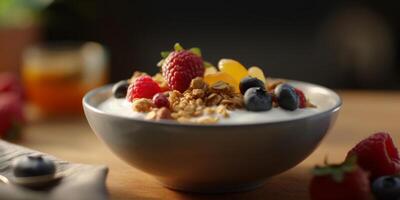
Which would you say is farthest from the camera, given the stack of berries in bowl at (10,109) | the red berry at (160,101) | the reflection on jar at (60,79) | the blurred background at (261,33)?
the blurred background at (261,33)

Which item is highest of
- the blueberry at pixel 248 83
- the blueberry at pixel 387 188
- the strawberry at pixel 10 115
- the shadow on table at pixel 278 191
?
the blueberry at pixel 248 83

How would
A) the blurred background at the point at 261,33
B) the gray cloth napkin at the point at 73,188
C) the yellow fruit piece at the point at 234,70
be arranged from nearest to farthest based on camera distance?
the gray cloth napkin at the point at 73,188, the yellow fruit piece at the point at 234,70, the blurred background at the point at 261,33

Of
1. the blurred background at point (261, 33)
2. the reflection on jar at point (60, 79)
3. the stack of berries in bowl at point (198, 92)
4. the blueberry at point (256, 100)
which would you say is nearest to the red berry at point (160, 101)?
the stack of berries in bowl at point (198, 92)

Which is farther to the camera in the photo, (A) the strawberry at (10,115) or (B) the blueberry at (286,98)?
(A) the strawberry at (10,115)

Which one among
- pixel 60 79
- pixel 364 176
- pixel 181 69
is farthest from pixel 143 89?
pixel 60 79

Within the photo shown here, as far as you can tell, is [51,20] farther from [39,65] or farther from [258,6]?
[258,6]

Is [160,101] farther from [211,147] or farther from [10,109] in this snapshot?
[10,109]

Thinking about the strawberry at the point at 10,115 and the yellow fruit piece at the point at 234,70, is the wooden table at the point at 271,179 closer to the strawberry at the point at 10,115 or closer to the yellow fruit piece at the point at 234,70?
the strawberry at the point at 10,115

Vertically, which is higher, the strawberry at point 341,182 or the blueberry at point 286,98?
the blueberry at point 286,98
